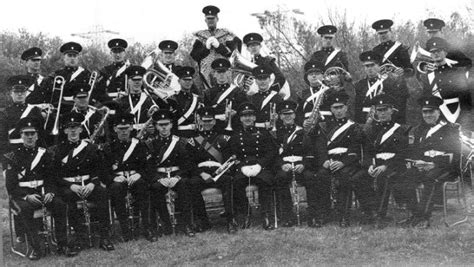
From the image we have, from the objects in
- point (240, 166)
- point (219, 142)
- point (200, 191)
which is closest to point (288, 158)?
point (240, 166)

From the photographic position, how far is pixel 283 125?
771 cm

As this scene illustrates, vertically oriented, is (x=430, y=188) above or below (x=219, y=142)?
below

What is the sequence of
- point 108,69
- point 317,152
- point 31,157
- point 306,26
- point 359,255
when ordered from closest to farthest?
point 359,255 → point 31,157 → point 317,152 → point 108,69 → point 306,26

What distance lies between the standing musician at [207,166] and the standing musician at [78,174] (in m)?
1.12

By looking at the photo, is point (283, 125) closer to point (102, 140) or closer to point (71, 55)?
point (102, 140)

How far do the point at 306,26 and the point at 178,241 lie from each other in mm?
4009

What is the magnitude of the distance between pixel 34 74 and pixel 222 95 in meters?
2.39

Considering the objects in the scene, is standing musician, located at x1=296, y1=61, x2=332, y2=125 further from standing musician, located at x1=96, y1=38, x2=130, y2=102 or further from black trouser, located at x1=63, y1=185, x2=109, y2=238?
black trouser, located at x1=63, y1=185, x2=109, y2=238

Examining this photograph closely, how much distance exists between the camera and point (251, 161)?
750 centimetres

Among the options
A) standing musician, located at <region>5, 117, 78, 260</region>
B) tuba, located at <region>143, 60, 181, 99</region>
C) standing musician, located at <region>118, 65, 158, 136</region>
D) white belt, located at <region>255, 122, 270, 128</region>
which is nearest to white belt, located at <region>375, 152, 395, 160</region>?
white belt, located at <region>255, 122, 270, 128</region>

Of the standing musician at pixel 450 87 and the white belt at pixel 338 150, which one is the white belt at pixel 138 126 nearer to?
the white belt at pixel 338 150

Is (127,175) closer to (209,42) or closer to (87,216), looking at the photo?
(87,216)

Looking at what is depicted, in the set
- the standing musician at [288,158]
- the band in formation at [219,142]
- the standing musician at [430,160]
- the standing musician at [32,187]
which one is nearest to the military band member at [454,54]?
the band in formation at [219,142]

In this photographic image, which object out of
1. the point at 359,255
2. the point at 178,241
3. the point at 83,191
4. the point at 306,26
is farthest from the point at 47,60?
the point at 359,255
